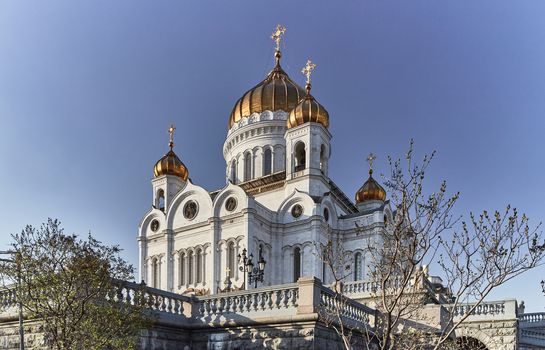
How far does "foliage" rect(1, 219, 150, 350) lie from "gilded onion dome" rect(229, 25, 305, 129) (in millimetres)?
35669

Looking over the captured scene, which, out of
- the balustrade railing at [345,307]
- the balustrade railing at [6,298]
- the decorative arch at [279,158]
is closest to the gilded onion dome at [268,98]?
the decorative arch at [279,158]

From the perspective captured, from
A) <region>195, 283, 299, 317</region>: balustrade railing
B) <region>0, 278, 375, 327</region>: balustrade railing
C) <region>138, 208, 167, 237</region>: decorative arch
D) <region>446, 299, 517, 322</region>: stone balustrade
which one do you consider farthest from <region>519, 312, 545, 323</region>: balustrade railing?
<region>138, 208, 167, 237</region>: decorative arch

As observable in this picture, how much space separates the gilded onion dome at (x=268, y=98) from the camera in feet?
153

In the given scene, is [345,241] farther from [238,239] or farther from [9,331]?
[9,331]

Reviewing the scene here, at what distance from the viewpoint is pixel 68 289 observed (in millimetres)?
11133

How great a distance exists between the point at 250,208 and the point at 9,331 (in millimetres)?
24053

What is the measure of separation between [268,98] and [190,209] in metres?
11.4

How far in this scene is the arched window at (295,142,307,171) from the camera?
41594 millimetres

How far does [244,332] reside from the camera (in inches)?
555

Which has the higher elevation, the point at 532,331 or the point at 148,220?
the point at 148,220

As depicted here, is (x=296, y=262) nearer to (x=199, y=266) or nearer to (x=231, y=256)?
(x=231, y=256)

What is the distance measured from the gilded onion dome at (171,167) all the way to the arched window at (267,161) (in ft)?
20.6

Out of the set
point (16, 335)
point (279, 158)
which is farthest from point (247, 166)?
point (16, 335)

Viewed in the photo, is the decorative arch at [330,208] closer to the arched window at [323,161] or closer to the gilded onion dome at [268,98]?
the arched window at [323,161]
